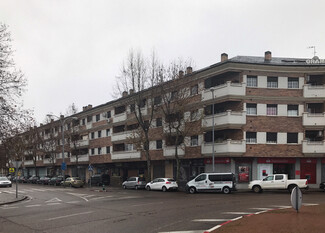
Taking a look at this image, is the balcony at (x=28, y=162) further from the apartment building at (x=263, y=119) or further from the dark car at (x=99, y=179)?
the apartment building at (x=263, y=119)

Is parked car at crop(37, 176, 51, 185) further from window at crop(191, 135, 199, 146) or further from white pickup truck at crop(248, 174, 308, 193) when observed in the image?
white pickup truck at crop(248, 174, 308, 193)

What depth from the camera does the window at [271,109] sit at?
108 ft

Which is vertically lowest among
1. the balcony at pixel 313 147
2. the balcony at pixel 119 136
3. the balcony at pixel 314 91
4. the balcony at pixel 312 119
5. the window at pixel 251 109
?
the balcony at pixel 313 147

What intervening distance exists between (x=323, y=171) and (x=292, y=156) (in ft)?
11.8

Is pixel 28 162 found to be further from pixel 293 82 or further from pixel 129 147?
pixel 293 82

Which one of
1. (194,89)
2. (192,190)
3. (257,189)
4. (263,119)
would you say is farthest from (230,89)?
(192,190)

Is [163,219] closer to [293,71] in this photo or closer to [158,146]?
[293,71]

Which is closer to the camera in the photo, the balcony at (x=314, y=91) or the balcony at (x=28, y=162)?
the balcony at (x=314, y=91)

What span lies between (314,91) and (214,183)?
1439 centimetres

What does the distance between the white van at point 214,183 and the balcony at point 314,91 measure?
41.0ft

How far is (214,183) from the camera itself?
27.2m

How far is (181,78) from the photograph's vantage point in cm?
3328

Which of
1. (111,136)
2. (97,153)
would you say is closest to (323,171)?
(111,136)

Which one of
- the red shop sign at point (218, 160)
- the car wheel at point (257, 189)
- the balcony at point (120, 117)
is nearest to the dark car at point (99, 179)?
the balcony at point (120, 117)
